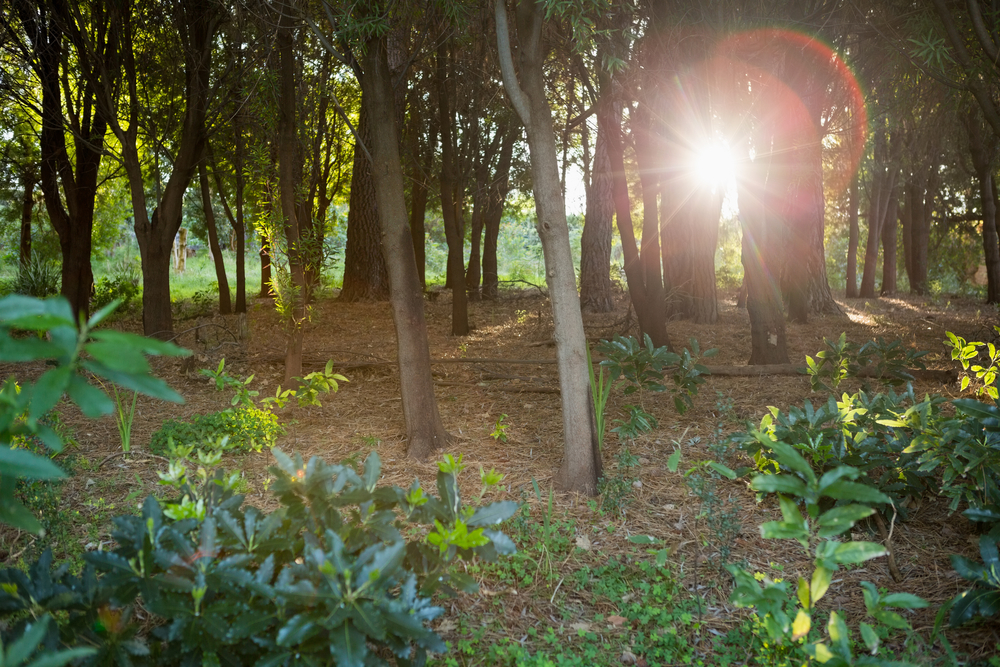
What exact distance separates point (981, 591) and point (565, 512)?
1.62m

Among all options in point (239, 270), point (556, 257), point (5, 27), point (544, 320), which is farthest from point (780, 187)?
point (5, 27)

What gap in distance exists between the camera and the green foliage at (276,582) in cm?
145

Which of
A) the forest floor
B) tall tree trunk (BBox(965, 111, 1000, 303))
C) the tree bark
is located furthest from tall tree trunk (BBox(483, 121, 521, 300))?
tall tree trunk (BBox(965, 111, 1000, 303))

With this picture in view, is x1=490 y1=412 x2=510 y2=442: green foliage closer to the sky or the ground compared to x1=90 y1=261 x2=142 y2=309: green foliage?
closer to the ground

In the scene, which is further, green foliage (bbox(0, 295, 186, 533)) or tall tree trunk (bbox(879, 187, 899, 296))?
tall tree trunk (bbox(879, 187, 899, 296))

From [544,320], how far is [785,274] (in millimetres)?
3507

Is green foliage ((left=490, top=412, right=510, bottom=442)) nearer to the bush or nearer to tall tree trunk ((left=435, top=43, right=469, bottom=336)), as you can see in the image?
tall tree trunk ((left=435, top=43, right=469, bottom=336))

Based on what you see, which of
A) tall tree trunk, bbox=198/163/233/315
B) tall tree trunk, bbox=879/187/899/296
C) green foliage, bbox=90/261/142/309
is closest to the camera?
tall tree trunk, bbox=198/163/233/315

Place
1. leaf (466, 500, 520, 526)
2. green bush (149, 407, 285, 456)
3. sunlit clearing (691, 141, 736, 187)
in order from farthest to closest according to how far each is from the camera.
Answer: sunlit clearing (691, 141, 736, 187)
green bush (149, 407, 285, 456)
leaf (466, 500, 520, 526)

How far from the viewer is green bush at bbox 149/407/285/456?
378cm

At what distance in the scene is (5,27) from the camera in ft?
20.4

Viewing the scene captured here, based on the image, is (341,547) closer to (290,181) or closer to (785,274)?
(290,181)

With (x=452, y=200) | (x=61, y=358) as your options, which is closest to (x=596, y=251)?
(x=452, y=200)

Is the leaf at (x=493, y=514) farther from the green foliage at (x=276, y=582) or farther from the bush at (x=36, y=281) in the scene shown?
the bush at (x=36, y=281)
